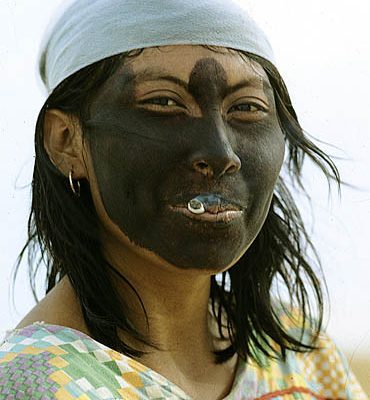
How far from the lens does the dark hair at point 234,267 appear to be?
2.41 m

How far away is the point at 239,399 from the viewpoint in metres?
2.51

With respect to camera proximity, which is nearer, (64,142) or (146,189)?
(146,189)

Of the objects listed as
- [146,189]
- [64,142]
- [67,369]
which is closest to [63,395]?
[67,369]

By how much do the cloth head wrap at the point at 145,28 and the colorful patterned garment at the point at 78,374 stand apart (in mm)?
577

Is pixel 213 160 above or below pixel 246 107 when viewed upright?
below

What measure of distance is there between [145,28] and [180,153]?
0.29 m

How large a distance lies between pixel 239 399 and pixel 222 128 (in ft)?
2.05

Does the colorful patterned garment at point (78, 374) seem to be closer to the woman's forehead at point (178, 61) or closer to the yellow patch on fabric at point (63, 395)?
the yellow patch on fabric at point (63, 395)

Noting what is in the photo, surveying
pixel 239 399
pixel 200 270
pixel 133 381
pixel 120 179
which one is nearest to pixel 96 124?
pixel 120 179

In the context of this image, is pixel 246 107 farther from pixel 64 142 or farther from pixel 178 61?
pixel 64 142

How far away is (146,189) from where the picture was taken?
2.29 metres

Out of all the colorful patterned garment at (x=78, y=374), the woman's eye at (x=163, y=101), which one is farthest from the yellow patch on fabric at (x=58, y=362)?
the woman's eye at (x=163, y=101)

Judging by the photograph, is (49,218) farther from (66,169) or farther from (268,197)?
(268,197)

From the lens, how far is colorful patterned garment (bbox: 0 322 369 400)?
2.12m
